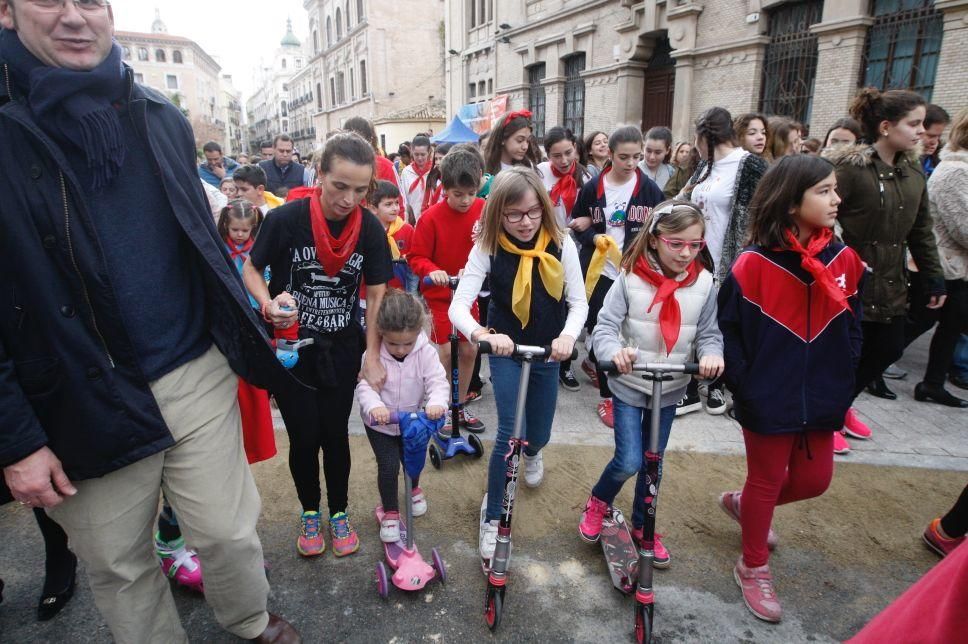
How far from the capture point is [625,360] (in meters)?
2.42

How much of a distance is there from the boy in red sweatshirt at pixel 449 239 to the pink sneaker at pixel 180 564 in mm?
2011

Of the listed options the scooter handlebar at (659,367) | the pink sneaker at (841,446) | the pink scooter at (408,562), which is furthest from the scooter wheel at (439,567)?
the pink sneaker at (841,446)

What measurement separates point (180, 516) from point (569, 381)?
363 centimetres

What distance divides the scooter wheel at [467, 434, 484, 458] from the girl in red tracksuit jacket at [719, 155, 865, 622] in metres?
1.78

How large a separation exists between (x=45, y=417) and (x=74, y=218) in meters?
0.60

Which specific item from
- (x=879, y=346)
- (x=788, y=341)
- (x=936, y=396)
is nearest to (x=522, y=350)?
(x=788, y=341)

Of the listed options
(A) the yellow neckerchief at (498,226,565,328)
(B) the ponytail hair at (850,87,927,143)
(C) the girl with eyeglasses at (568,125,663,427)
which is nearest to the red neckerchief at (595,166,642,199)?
(C) the girl with eyeglasses at (568,125,663,427)

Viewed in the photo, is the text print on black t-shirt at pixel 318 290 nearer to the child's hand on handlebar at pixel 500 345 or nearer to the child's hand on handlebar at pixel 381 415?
the child's hand on handlebar at pixel 381 415

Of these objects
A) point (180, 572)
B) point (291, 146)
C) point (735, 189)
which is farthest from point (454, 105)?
point (180, 572)

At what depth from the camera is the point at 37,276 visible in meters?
1.63

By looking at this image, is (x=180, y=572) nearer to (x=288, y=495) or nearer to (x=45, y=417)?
Answer: (x=288, y=495)

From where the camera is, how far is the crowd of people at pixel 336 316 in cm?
169

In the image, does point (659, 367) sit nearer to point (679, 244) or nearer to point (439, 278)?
point (679, 244)

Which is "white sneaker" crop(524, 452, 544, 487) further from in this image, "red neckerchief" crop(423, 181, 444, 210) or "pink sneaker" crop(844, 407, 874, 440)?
"red neckerchief" crop(423, 181, 444, 210)
